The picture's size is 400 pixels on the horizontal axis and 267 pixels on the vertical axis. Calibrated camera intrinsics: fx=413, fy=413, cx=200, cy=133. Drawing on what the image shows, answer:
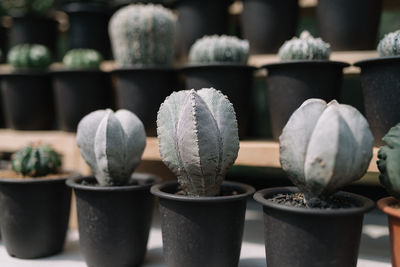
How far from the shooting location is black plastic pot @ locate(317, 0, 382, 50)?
5.52 ft

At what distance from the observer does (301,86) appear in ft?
5.03

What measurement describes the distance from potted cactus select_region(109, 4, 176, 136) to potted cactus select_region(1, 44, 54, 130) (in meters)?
0.57

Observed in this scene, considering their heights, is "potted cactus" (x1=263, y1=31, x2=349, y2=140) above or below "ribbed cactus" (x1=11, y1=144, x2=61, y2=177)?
above

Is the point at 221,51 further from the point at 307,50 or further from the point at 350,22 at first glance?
the point at 350,22

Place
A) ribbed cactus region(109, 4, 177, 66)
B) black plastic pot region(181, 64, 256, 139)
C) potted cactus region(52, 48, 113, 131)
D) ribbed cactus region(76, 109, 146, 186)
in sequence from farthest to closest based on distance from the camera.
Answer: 1. potted cactus region(52, 48, 113, 131)
2. ribbed cactus region(109, 4, 177, 66)
3. black plastic pot region(181, 64, 256, 139)
4. ribbed cactus region(76, 109, 146, 186)

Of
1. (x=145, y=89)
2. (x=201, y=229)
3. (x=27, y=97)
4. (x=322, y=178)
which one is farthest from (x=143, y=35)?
(x=322, y=178)

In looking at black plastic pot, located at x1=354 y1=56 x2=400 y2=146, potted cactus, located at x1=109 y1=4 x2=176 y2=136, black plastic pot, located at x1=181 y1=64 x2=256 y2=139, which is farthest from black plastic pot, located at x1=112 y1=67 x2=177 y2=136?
black plastic pot, located at x1=354 y1=56 x2=400 y2=146

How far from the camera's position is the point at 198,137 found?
1146 mm

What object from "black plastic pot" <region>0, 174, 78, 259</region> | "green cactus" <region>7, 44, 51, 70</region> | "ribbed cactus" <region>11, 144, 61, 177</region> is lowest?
"black plastic pot" <region>0, 174, 78, 259</region>

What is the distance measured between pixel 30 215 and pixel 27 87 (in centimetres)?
96

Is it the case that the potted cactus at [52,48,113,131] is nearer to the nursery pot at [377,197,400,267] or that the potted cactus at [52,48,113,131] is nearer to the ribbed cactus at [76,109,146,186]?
the ribbed cactus at [76,109,146,186]

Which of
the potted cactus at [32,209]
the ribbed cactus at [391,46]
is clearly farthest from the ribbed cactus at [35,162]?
the ribbed cactus at [391,46]

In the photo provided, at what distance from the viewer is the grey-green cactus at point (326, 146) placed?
103 centimetres

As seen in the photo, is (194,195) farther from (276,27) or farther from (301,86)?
(276,27)
